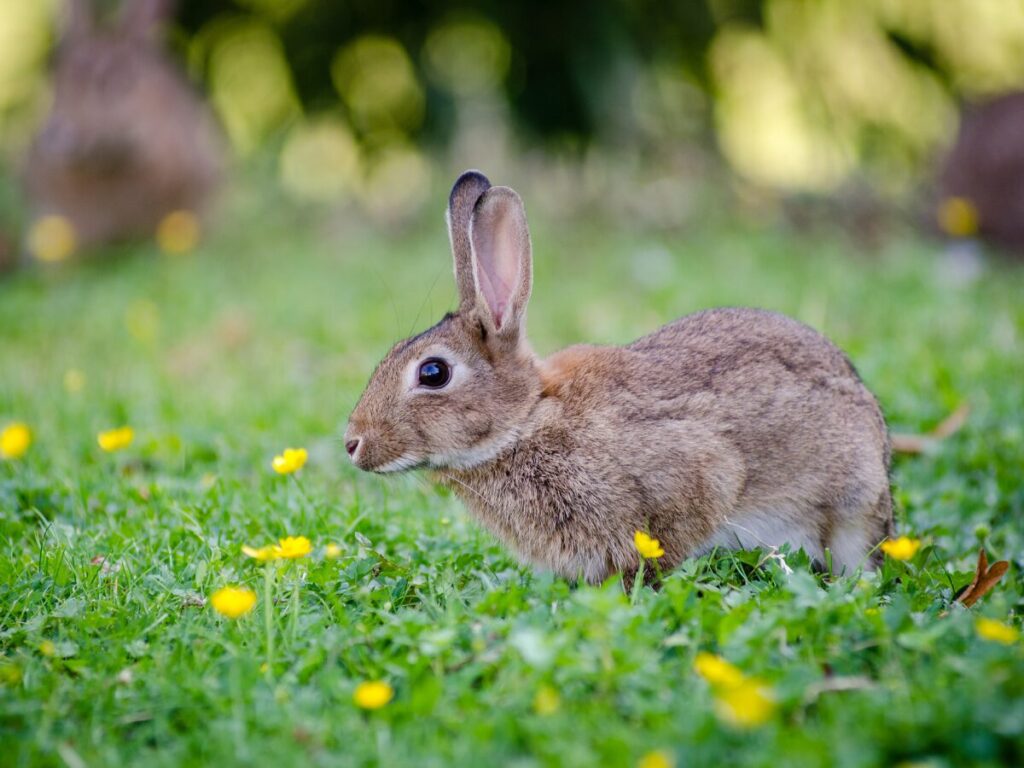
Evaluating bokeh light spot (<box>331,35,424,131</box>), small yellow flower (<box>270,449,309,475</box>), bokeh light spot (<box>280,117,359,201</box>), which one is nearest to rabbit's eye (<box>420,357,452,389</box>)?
small yellow flower (<box>270,449,309,475</box>)

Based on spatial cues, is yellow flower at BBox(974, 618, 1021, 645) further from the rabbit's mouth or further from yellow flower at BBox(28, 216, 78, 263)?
yellow flower at BBox(28, 216, 78, 263)

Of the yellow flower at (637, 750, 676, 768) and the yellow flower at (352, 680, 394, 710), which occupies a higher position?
the yellow flower at (352, 680, 394, 710)

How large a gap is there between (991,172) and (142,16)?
8.18 metres

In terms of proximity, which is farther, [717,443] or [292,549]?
[717,443]

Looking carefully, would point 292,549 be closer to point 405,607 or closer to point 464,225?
point 405,607

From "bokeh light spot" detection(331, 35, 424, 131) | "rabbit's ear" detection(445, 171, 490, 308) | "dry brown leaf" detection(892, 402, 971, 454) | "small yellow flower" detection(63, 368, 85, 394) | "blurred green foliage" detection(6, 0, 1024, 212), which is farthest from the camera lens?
"bokeh light spot" detection(331, 35, 424, 131)

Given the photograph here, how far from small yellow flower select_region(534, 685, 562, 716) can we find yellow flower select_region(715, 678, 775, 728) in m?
0.42

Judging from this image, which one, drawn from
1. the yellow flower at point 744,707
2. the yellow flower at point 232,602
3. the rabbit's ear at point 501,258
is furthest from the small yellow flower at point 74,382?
the yellow flower at point 744,707

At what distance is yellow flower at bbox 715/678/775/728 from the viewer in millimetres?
2188

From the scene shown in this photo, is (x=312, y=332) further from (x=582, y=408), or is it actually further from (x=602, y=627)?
(x=602, y=627)

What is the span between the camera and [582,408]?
3.81 meters

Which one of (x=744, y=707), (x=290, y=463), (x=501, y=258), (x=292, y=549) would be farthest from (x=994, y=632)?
(x=290, y=463)

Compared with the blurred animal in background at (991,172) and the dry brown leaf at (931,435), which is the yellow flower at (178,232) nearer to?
the dry brown leaf at (931,435)

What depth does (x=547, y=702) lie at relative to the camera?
2547 mm
